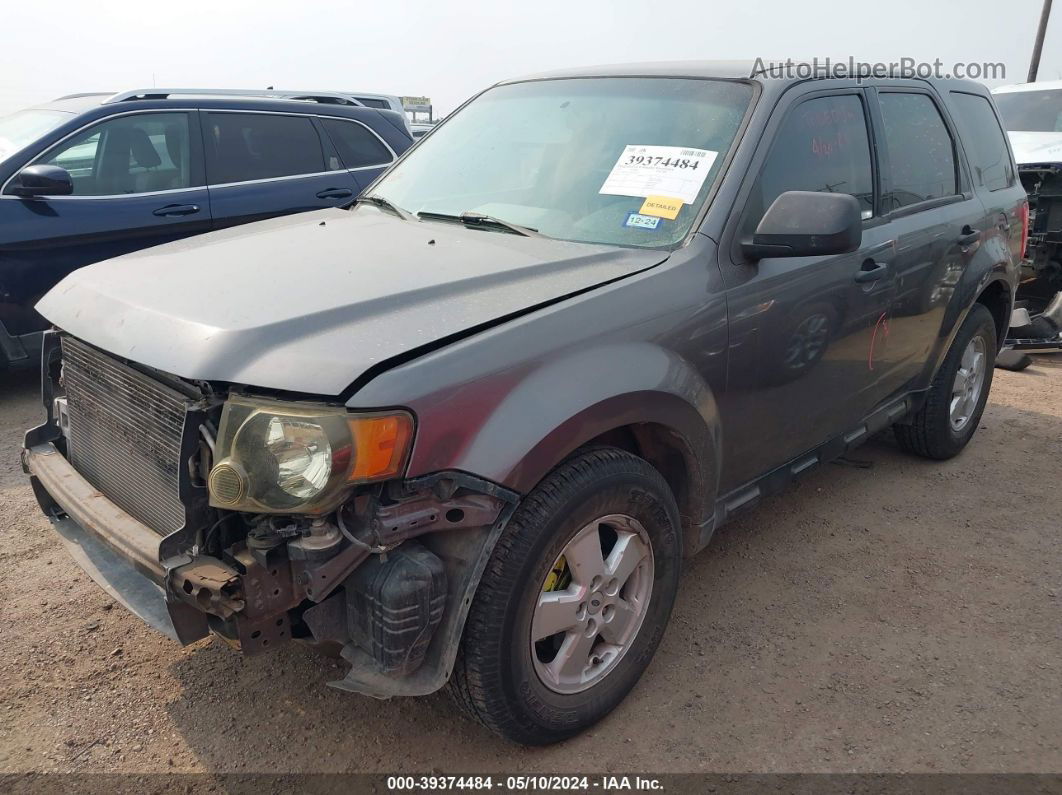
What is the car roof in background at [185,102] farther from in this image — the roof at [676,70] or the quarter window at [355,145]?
the roof at [676,70]

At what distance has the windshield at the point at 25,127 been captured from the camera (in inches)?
210

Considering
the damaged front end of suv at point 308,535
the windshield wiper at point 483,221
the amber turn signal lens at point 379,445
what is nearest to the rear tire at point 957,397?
the windshield wiper at point 483,221

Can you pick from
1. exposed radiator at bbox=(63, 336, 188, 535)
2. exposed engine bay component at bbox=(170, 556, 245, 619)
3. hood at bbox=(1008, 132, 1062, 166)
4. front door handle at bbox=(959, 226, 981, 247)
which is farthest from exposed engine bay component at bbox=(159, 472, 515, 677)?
hood at bbox=(1008, 132, 1062, 166)

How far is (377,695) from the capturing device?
209 centimetres

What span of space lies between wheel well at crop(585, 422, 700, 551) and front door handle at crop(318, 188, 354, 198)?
418 cm

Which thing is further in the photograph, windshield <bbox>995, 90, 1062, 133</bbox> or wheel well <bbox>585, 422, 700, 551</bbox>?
windshield <bbox>995, 90, 1062, 133</bbox>

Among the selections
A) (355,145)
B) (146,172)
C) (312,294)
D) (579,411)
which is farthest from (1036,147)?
(312,294)

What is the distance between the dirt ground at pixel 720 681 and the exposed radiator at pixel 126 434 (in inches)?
27.2

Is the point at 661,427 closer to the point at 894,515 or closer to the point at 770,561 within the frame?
the point at 770,561

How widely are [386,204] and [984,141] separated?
315 centimetres

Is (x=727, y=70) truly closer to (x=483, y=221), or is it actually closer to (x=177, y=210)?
(x=483, y=221)

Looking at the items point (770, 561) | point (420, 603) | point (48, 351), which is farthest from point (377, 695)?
point (770, 561)

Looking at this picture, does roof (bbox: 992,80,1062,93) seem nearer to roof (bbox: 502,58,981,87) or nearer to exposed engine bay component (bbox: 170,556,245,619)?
roof (bbox: 502,58,981,87)

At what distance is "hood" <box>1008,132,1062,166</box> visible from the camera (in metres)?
7.71
